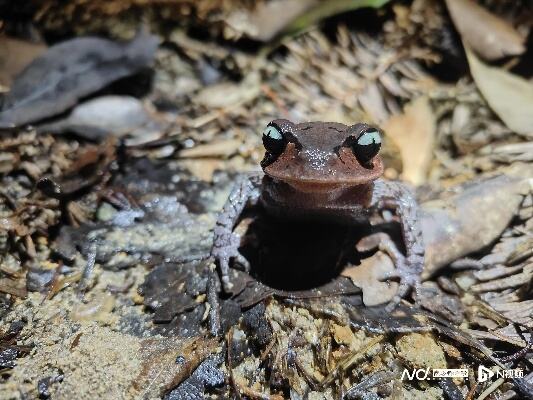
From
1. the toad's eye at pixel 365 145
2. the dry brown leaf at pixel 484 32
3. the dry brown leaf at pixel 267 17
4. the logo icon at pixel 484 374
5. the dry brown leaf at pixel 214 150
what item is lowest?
the dry brown leaf at pixel 214 150

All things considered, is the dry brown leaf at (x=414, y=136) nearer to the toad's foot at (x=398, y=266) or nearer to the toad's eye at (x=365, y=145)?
the toad's foot at (x=398, y=266)

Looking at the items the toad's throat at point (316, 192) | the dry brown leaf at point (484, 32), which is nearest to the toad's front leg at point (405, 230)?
the toad's throat at point (316, 192)

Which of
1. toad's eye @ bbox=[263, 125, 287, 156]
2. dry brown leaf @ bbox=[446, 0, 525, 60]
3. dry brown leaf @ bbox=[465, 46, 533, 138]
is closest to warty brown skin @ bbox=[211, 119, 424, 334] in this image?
toad's eye @ bbox=[263, 125, 287, 156]

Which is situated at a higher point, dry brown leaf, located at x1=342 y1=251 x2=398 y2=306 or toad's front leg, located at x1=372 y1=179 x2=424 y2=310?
toad's front leg, located at x1=372 y1=179 x2=424 y2=310

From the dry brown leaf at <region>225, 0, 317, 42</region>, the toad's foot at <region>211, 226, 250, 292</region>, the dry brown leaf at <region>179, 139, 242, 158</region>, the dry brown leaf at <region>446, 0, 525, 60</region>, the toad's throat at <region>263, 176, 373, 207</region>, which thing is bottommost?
the dry brown leaf at <region>179, 139, 242, 158</region>

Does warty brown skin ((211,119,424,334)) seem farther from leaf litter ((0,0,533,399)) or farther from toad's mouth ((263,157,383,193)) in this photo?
leaf litter ((0,0,533,399))

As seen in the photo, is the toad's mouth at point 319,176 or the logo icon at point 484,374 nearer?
the logo icon at point 484,374

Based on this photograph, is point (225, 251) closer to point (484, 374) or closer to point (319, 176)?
point (319, 176)

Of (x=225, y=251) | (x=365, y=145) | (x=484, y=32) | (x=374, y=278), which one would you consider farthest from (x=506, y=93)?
(x=225, y=251)
